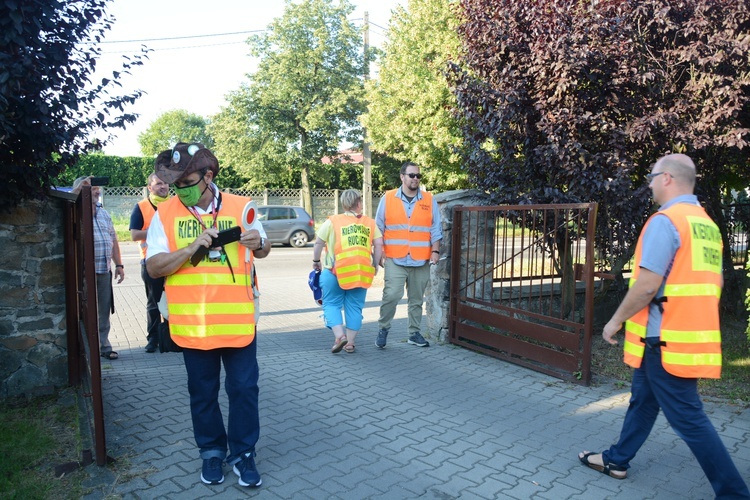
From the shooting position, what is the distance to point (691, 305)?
126 inches

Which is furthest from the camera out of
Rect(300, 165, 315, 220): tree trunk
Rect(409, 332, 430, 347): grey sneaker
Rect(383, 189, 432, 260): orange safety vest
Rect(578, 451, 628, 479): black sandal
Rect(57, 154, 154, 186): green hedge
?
Rect(300, 165, 315, 220): tree trunk

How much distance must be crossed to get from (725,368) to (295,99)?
27.1 meters

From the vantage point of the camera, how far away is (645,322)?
3359 mm

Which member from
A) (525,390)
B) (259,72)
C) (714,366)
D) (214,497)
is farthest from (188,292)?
(259,72)

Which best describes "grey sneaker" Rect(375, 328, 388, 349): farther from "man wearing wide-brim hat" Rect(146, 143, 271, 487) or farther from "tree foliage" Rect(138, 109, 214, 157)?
"tree foliage" Rect(138, 109, 214, 157)

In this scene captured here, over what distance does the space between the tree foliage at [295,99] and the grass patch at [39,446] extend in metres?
25.8

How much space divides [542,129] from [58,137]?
180 inches

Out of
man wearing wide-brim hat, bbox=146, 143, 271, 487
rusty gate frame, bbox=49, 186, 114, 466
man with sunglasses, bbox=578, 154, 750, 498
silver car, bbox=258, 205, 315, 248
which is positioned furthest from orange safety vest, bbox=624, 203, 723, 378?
silver car, bbox=258, 205, 315, 248

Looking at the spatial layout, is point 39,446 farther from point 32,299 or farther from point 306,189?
point 306,189

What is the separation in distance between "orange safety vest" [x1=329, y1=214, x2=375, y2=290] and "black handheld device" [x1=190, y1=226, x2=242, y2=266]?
3160mm

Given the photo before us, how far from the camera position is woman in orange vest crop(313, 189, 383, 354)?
6.58m

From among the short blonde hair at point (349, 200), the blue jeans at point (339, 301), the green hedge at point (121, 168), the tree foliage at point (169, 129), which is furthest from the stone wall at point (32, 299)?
the tree foliage at point (169, 129)

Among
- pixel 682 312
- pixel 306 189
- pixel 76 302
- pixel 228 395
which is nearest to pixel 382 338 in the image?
pixel 76 302

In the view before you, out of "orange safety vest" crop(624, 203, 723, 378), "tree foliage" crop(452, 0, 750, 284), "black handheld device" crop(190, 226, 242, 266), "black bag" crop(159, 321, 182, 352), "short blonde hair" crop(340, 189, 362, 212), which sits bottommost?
"black bag" crop(159, 321, 182, 352)
